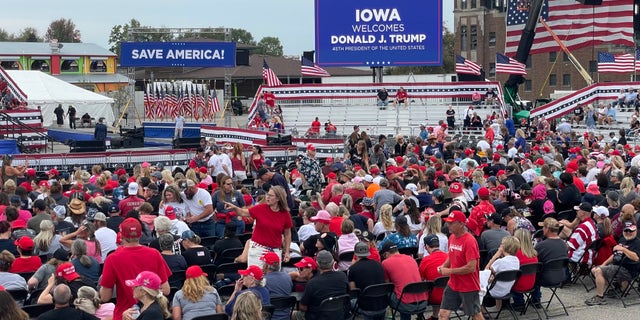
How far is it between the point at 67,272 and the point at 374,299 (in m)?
3.20

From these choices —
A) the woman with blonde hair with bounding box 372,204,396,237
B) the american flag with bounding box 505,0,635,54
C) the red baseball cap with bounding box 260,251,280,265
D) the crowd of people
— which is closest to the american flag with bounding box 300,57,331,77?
the american flag with bounding box 505,0,635,54

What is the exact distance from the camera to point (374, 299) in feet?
33.7

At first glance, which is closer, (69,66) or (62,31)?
(69,66)

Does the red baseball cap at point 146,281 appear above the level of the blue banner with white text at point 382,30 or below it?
below

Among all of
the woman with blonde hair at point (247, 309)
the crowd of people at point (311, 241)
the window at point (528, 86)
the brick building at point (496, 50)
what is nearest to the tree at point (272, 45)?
the brick building at point (496, 50)

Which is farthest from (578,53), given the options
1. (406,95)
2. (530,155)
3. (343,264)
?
(343,264)

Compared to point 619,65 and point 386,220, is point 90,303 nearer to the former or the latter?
point 386,220

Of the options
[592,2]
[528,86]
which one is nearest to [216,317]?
[592,2]

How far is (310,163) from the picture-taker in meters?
19.4

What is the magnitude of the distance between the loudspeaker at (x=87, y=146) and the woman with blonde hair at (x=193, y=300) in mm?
21790

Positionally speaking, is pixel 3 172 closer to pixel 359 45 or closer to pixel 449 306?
pixel 449 306

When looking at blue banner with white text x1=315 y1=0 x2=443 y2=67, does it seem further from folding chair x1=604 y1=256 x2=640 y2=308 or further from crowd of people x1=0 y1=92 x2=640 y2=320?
folding chair x1=604 y1=256 x2=640 y2=308

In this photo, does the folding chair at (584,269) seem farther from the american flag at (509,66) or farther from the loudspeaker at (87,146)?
the american flag at (509,66)

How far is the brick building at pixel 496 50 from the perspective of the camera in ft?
214
